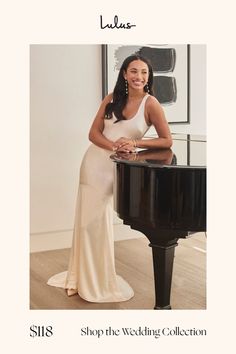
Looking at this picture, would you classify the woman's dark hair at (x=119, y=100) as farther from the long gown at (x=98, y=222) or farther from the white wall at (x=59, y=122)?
the white wall at (x=59, y=122)

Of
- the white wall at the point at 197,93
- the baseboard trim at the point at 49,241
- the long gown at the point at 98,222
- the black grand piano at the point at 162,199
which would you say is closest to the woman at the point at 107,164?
the long gown at the point at 98,222

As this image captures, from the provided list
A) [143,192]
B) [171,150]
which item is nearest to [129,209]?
[143,192]

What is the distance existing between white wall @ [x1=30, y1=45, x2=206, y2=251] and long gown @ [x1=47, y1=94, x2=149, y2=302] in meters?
1.13

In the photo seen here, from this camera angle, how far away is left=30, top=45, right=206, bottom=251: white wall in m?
4.21

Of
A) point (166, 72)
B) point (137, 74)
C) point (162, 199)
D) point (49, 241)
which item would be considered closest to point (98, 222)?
point (162, 199)

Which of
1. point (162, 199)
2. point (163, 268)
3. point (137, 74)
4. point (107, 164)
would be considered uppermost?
point (137, 74)

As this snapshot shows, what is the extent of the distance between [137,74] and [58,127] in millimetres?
1438

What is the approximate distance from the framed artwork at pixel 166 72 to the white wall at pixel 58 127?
88mm

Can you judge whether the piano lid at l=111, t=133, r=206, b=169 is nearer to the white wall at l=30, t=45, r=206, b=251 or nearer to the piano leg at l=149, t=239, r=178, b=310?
the piano leg at l=149, t=239, r=178, b=310

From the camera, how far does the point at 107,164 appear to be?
3168 millimetres
